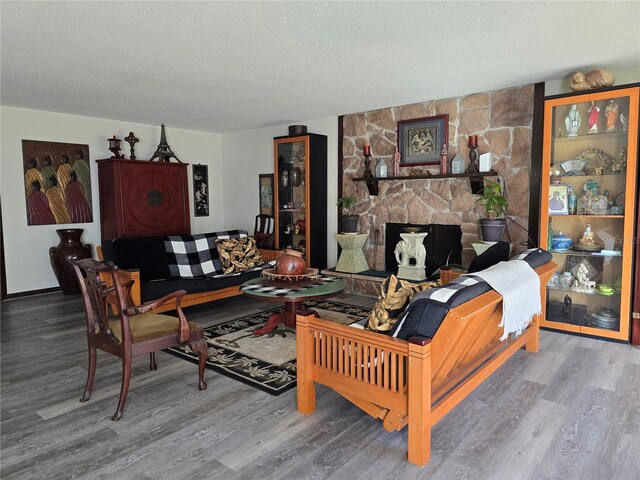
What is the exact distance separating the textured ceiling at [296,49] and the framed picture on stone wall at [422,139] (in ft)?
1.09

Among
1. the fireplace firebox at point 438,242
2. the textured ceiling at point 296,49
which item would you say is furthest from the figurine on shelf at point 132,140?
the fireplace firebox at point 438,242

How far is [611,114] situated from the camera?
12.4 ft

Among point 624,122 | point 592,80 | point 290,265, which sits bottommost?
point 290,265

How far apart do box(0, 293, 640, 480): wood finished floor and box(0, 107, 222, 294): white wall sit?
2643 mm

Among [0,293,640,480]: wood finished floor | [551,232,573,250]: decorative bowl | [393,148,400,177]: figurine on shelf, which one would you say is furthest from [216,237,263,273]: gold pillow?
[551,232,573,250]: decorative bowl

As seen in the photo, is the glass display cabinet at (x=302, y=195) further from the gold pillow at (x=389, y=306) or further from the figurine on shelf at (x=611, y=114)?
the gold pillow at (x=389, y=306)

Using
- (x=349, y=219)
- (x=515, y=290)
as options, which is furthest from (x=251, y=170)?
(x=515, y=290)

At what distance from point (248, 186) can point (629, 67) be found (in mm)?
5250

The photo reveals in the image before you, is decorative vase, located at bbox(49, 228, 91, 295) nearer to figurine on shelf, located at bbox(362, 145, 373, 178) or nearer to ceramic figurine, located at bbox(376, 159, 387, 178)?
figurine on shelf, located at bbox(362, 145, 373, 178)

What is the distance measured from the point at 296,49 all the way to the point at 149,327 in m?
2.22

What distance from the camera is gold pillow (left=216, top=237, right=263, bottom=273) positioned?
5.29 meters

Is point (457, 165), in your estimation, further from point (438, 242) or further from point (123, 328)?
point (123, 328)

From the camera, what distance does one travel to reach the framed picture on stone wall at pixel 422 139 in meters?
5.11

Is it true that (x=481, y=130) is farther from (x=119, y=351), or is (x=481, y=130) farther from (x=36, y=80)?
(x=36, y=80)
